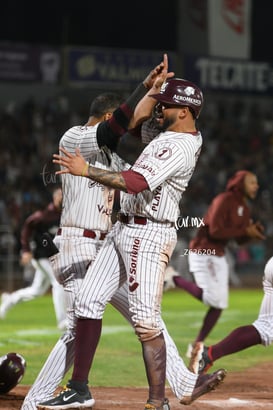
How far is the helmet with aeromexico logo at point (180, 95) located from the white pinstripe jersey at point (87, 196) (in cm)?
67

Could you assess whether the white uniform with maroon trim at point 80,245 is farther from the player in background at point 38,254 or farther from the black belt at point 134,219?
the player in background at point 38,254

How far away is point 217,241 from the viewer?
10.5 m

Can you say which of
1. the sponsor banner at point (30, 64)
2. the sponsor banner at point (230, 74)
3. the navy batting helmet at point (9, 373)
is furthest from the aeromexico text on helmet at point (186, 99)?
the sponsor banner at point (230, 74)

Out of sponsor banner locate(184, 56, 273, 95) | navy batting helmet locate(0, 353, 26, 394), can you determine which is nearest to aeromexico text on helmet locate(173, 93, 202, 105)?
navy batting helmet locate(0, 353, 26, 394)

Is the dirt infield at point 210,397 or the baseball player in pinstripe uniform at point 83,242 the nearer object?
the baseball player in pinstripe uniform at point 83,242

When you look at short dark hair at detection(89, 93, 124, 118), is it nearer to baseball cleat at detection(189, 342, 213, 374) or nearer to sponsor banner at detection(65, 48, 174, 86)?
baseball cleat at detection(189, 342, 213, 374)

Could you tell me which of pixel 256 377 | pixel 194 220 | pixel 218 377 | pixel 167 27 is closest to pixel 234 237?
pixel 256 377

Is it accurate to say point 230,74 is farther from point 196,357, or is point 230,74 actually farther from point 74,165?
point 74,165

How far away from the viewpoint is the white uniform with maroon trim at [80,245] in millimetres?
6477

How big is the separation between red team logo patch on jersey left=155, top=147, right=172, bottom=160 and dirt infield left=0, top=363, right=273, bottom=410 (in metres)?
2.04

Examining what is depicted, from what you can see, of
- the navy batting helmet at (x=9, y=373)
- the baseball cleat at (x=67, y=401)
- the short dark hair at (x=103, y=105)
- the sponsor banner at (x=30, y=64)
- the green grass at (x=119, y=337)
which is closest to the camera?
the baseball cleat at (x=67, y=401)

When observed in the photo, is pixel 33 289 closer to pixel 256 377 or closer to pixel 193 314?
pixel 193 314

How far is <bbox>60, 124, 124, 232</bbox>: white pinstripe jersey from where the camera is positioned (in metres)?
6.73

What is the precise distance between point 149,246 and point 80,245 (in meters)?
0.82
